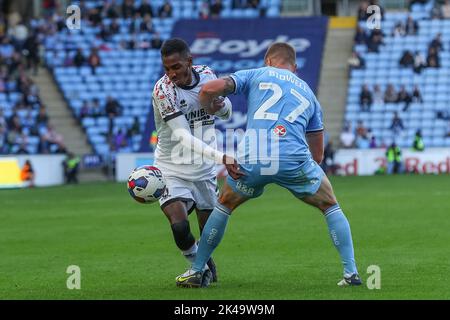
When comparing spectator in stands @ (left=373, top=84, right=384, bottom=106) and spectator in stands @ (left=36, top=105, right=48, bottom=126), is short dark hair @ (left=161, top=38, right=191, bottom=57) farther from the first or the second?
spectator in stands @ (left=373, top=84, right=384, bottom=106)

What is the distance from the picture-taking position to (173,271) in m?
11.6

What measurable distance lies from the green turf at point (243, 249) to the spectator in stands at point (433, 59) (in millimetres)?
15497

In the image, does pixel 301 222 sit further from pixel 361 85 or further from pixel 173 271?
pixel 361 85

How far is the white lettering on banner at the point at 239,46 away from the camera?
138 feet

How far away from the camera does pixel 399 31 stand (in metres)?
41.4

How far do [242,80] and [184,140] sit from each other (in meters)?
0.82

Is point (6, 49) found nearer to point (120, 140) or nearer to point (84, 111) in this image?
point (84, 111)

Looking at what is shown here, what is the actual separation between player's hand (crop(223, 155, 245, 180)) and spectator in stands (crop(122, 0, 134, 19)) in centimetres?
3544

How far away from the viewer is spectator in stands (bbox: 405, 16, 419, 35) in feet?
135

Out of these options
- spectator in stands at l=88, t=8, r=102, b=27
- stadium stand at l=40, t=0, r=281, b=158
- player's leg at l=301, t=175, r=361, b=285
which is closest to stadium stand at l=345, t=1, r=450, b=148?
stadium stand at l=40, t=0, r=281, b=158

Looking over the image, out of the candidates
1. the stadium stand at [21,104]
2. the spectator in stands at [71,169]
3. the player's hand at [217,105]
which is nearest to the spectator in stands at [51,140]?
the stadium stand at [21,104]

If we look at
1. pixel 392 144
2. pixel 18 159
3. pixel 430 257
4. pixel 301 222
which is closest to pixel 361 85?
pixel 392 144

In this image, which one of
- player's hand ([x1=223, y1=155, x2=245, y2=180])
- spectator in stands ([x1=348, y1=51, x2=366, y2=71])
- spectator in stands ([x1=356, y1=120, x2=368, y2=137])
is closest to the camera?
player's hand ([x1=223, y1=155, x2=245, y2=180])

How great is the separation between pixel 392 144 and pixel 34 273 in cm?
2467
